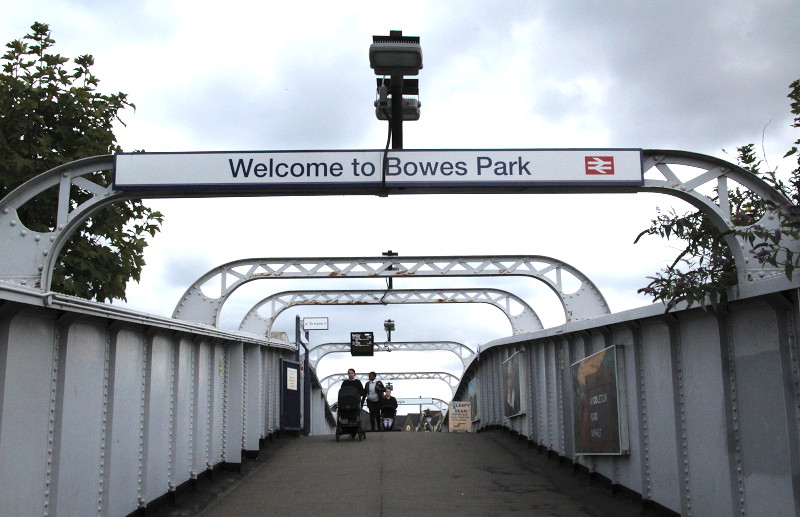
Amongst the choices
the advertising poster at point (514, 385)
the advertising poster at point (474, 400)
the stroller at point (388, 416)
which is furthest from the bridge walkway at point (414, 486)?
the stroller at point (388, 416)

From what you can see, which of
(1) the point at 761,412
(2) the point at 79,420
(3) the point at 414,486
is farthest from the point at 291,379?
(1) the point at 761,412

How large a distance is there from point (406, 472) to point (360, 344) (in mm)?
25893

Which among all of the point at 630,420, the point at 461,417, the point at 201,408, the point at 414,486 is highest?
the point at 201,408

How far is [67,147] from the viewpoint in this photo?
13984 millimetres

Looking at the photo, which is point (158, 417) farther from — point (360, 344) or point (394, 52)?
point (360, 344)

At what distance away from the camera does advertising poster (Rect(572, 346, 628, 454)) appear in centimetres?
1101

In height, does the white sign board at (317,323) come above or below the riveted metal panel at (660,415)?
above

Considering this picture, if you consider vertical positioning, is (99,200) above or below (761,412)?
above

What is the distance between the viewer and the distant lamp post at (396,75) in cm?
767

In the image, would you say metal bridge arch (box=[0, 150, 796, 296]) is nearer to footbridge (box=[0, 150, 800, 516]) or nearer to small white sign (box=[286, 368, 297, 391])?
footbridge (box=[0, 150, 800, 516])

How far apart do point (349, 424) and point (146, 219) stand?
675cm

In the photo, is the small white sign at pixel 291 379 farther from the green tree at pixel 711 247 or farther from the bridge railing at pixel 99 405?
the green tree at pixel 711 247

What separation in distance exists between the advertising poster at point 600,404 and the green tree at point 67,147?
23.6 ft

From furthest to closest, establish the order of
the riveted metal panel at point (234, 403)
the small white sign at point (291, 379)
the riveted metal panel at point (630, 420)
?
the small white sign at point (291, 379) < the riveted metal panel at point (234, 403) < the riveted metal panel at point (630, 420)
